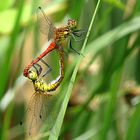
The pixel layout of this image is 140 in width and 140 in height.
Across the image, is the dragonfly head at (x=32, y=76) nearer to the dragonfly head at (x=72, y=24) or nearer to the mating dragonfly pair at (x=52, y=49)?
the mating dragonfly pair at (x=52, y=49)

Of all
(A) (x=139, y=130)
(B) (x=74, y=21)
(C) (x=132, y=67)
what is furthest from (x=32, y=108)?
(C) (x=132, y=67)

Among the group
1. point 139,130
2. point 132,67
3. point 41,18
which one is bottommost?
point 139,130

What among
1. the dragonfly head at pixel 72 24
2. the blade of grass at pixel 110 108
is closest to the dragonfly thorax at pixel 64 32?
the dragonfly head at pixel 72 24

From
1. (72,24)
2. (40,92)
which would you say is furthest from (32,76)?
(72,24)

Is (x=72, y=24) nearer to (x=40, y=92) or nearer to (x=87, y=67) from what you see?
(x=40, y=92)

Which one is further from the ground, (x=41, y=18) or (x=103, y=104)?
(x=41, y=18)

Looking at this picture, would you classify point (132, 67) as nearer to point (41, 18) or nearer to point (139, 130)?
point (139, 130)

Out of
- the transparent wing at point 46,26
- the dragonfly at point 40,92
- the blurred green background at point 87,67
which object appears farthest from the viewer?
the blurred green background at point 87,67

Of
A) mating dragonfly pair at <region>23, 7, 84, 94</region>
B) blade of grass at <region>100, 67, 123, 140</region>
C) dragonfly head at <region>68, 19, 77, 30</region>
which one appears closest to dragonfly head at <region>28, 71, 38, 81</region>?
mating dragonfly pair at <region>23, 7, 84, 94</region>
